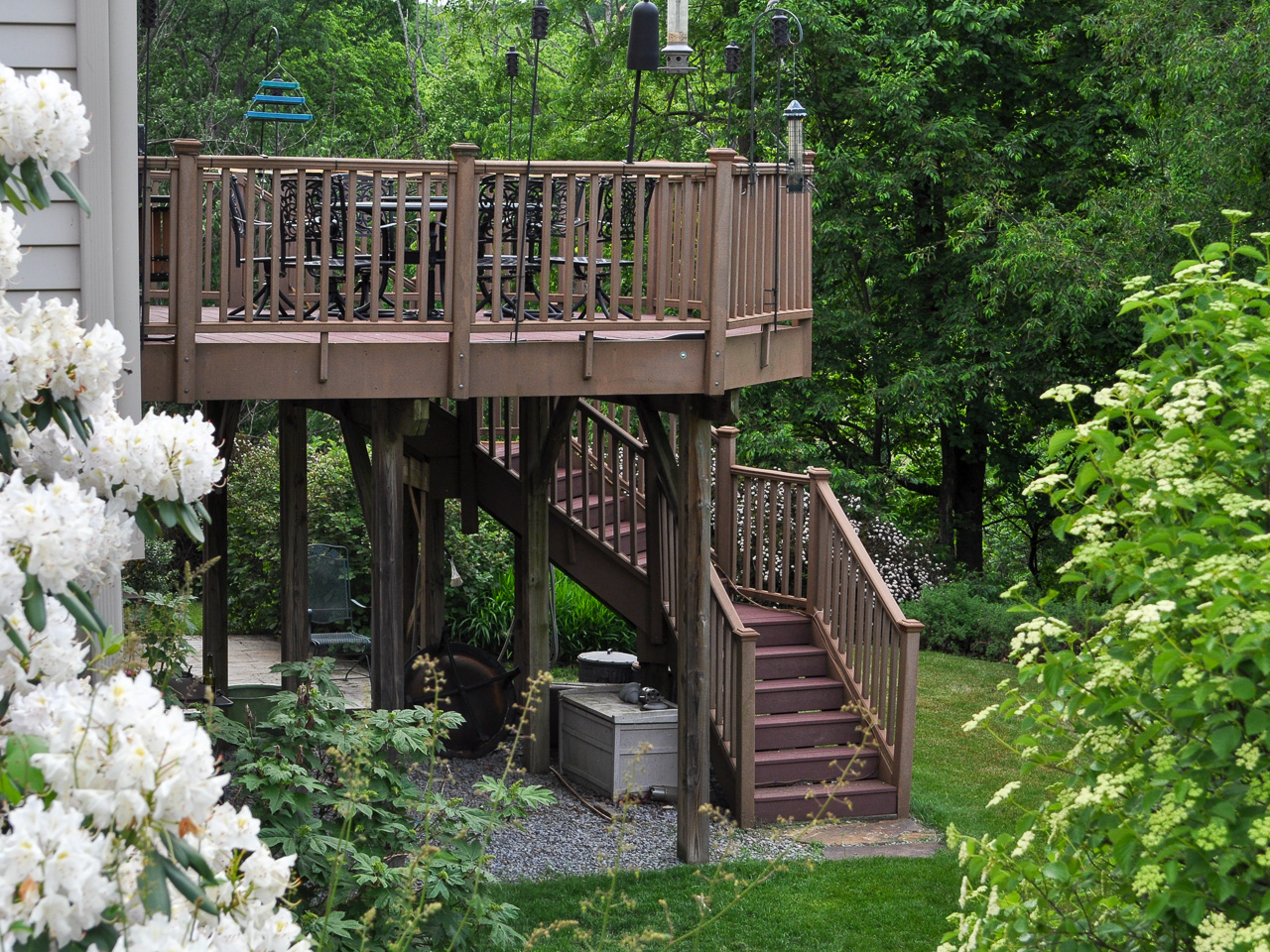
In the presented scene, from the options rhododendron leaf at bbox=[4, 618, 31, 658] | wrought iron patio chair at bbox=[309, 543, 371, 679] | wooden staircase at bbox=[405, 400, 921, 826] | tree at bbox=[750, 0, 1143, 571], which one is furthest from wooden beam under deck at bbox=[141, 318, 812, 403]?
tree at bbox=[750, 0, 1143, 571]

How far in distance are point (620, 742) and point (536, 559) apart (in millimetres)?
1560

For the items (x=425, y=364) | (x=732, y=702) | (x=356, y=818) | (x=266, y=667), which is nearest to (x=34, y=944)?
(x=356, y=818)

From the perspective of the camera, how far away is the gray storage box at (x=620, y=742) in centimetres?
898

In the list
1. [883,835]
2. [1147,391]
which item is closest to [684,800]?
[883,835]

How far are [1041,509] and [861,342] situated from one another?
3785mm

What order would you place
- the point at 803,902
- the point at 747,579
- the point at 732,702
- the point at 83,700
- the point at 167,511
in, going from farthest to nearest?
1. the point at 747,579
2. the point at 732,702
3. the point at 803,902
4. the point at 167,511
5. the point at 83,700

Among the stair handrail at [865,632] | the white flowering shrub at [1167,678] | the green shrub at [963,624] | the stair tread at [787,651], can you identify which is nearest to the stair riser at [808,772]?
the stair handrail at [865,632]

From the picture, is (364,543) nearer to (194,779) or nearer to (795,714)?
(795,714)

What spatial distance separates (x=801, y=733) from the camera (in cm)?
901

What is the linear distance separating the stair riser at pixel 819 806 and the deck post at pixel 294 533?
3.38 metres

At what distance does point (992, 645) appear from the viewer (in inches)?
536

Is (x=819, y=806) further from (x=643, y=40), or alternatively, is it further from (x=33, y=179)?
(x=33, y=179)

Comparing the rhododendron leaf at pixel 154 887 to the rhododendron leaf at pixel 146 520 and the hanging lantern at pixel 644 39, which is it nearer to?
the rhododendron leaf at pixel 146 520

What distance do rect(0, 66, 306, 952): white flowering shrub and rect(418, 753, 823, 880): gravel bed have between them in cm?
531
